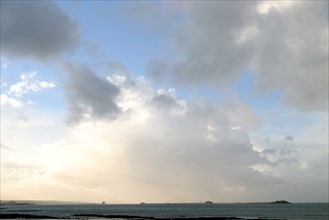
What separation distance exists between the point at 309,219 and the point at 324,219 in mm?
3815

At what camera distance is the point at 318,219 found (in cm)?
8981

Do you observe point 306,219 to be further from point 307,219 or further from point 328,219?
point 328,219

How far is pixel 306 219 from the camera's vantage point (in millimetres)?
90250

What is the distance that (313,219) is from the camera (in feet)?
296

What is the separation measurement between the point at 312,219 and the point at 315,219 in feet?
2.21

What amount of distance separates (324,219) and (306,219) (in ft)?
14.7

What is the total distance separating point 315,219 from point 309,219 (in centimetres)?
136

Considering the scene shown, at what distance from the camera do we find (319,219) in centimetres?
8981

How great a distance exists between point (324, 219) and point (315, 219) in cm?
251

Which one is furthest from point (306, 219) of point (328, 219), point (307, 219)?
point (328, 219)

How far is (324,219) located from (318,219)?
2.13 meters

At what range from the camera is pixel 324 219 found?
90.9 metres

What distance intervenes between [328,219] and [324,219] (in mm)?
1470

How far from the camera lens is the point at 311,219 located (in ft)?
296
